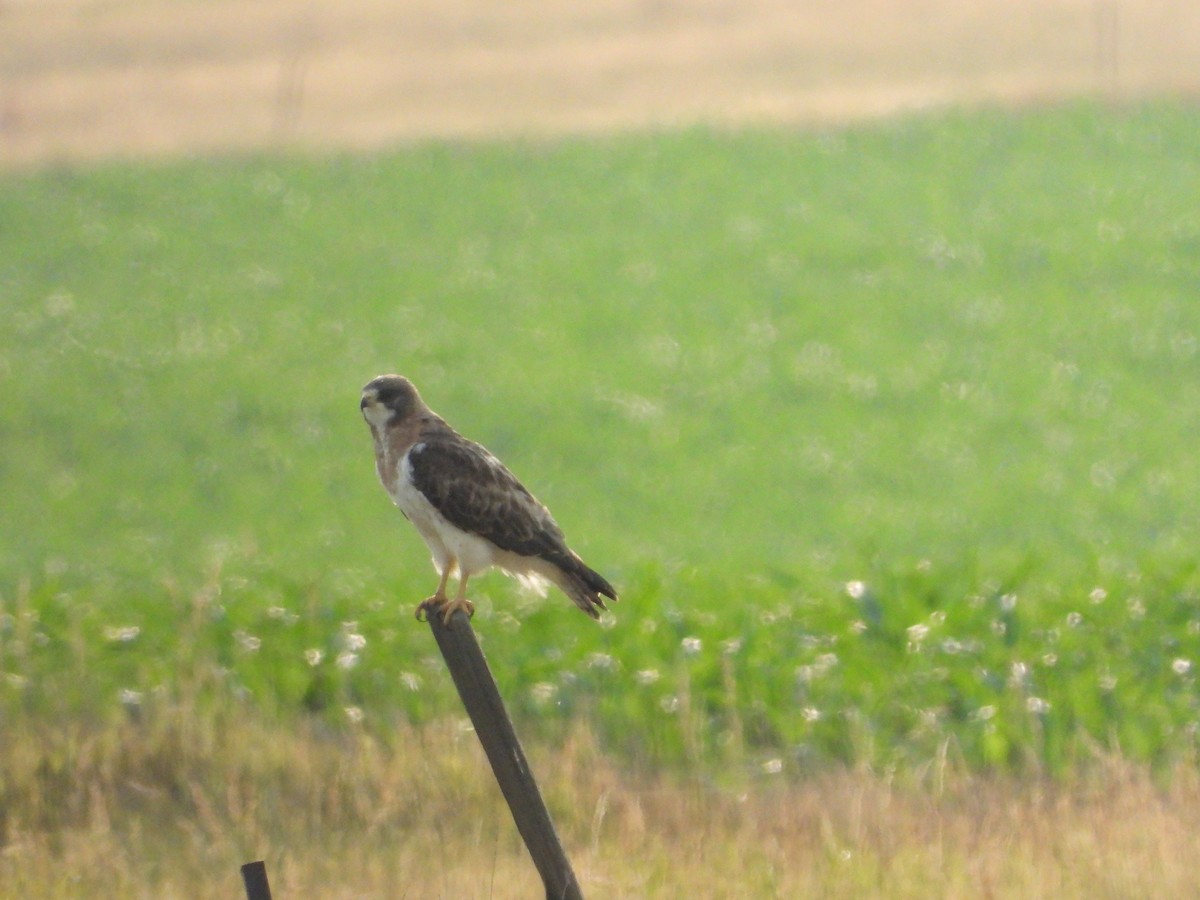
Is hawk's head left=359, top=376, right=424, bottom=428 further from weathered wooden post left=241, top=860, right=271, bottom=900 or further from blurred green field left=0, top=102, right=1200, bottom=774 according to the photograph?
blurred green field left=0, top=102, right=1200, bottom=774

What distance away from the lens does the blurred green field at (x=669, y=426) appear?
9055 millimetres

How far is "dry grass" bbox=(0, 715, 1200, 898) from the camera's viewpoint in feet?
20.7

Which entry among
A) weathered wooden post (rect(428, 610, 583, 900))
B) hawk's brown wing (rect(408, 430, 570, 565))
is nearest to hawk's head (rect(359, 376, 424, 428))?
hawk's brown wing (rect(408, 430, 570, 565))

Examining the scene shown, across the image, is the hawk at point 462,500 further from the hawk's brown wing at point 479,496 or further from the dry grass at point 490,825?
the dry grass at point 490,825

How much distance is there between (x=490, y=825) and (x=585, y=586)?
6.07ft

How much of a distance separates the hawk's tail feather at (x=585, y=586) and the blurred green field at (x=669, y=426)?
7.34 feet

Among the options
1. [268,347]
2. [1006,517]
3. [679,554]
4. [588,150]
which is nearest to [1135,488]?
[1006,517]

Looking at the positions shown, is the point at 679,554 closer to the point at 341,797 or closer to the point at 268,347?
the point at 341,797

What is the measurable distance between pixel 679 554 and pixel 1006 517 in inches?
124

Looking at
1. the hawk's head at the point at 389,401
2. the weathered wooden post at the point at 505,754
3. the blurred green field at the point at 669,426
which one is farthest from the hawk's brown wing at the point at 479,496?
the blurred green field at the point at 669,426

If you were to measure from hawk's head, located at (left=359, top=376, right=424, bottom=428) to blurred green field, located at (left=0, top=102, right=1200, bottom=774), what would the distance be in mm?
2017

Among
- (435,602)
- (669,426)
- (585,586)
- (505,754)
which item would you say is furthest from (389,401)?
(669,426)

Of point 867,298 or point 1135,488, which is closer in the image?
point 1135,488

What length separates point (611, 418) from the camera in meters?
19.2
